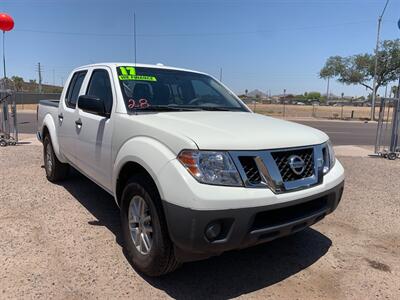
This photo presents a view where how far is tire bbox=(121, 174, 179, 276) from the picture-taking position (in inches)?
114

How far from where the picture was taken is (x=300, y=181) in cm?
298

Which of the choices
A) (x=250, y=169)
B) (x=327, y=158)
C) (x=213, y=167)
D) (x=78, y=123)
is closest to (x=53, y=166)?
(x=78, y=123)

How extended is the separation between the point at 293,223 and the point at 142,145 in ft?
4.52

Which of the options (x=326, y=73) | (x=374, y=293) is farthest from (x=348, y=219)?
(x=326, y=73)

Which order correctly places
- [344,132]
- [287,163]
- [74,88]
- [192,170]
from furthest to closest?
[344,132] → [74,88] → [287,163] → [192,170]

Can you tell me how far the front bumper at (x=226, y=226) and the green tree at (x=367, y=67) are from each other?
31632 millimetres

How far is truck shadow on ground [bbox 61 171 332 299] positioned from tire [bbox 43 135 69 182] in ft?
6.06

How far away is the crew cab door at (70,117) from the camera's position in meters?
4.80

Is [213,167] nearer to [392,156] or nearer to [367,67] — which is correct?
[392,156]

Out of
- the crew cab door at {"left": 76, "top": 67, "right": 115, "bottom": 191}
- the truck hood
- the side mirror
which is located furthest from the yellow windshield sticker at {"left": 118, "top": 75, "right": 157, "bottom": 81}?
the truck hood

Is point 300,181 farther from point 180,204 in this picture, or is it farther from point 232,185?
point 180,204

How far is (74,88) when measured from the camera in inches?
206

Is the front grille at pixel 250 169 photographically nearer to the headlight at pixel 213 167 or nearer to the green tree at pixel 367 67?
the headlight at pixel 213 167

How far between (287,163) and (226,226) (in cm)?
71
